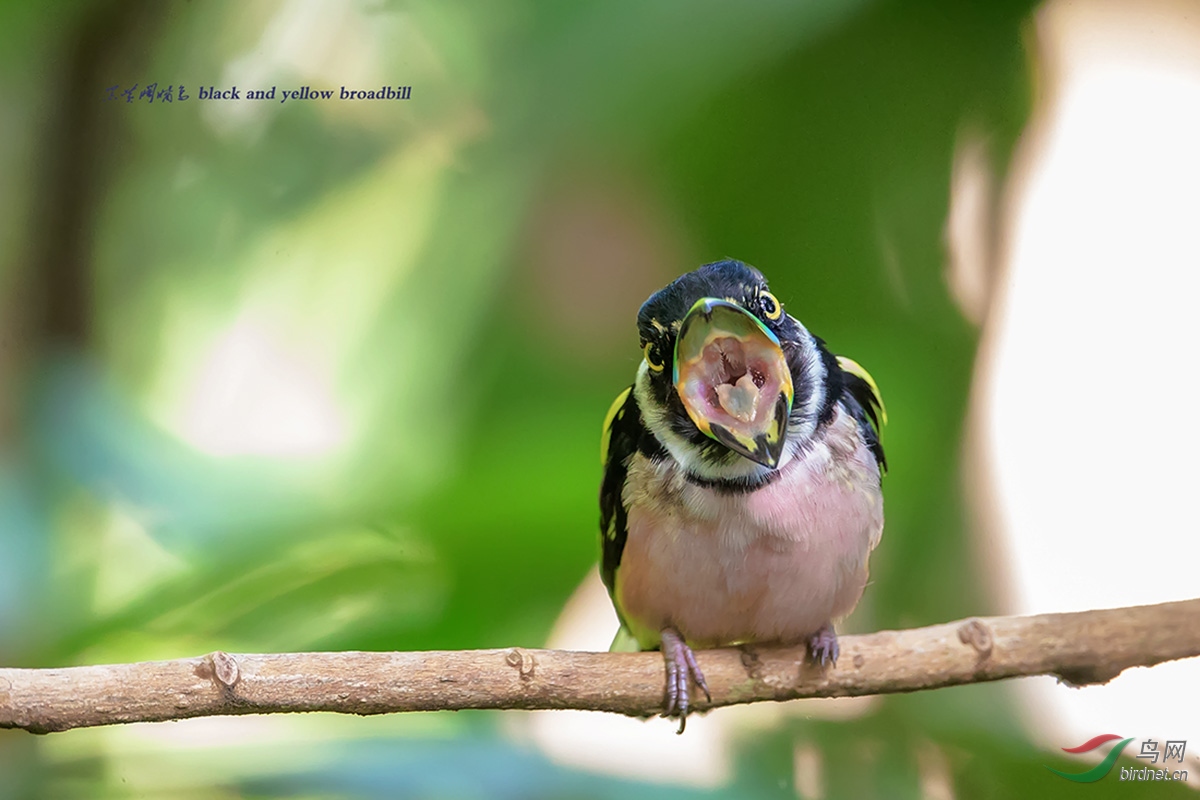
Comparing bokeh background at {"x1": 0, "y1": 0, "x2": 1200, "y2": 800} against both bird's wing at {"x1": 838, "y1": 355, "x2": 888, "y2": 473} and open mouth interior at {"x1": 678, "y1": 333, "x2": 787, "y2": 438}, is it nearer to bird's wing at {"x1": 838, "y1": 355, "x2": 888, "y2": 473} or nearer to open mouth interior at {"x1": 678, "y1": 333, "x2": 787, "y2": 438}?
bird's wing at {"x1": 838, "y1": 355, "x2": 888, "y2": 473}

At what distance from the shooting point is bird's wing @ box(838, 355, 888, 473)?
1.44 m

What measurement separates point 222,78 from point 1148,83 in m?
1.60

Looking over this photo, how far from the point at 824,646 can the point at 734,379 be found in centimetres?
38

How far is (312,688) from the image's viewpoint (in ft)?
3.79

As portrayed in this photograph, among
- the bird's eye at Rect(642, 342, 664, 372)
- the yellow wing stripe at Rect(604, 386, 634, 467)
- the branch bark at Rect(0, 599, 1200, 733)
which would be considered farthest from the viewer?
the yellow wing stripe at Rect(604, 386, 634, 467)

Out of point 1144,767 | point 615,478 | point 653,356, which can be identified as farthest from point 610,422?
point 1144,767

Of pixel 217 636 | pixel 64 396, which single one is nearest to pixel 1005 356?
pixel 217 636

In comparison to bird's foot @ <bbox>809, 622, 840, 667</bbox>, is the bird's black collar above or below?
above

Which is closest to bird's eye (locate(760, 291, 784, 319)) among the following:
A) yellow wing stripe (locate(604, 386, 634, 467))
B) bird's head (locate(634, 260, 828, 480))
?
bird's head (locate(634, 260, 828, 480))

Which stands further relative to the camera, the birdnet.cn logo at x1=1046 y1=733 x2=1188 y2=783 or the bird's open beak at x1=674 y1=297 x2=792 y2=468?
the birdnet.cn logo at x1=1046 y1=733 x2=1188 y2=783

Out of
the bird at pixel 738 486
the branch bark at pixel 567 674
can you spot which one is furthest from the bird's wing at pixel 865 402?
the branch bark at pixel 567 674

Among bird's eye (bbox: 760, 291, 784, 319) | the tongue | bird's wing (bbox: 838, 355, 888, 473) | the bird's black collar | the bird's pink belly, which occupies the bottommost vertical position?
the bird's pink belly

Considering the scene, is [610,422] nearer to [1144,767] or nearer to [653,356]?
[653,356]

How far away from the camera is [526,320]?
1809mm
